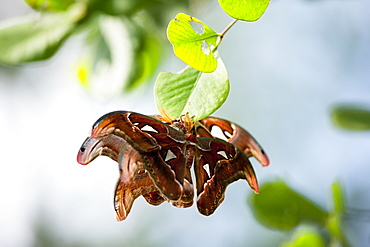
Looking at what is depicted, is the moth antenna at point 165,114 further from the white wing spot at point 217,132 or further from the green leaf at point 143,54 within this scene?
the green leaf at point 143,54

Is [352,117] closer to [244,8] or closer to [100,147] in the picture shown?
[244,8]

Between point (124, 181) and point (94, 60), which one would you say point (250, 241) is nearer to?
point (94, 60)

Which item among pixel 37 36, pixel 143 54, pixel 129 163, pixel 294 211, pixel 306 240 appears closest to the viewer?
pixel 129 163

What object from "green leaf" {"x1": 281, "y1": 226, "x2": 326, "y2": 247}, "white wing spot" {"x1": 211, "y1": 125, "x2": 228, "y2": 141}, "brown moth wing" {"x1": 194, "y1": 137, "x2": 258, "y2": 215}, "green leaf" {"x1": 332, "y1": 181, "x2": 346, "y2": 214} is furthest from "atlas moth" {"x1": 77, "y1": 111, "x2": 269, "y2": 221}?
"green leaf" {"x1": 332, "y1": 181, "x2": 346, "y2": 214}

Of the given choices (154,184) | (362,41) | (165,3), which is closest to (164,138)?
(154,184)

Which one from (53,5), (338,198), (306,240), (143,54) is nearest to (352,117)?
(338,198)
